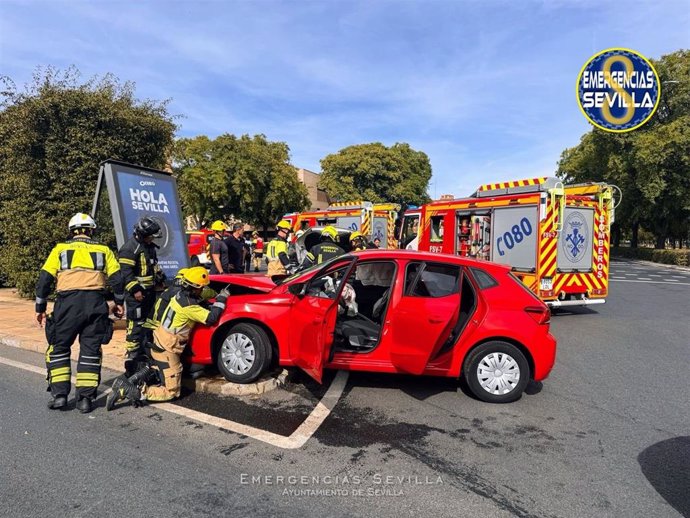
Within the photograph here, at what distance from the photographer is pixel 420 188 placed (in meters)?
48.9

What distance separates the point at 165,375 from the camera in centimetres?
455

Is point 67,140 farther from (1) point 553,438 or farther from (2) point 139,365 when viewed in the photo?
(1) point 553,438

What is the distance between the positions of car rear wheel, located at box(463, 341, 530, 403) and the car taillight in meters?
0.37

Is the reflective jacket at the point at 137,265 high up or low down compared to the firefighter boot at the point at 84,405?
up

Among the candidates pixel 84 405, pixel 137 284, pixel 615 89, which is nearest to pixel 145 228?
pixel 137 284

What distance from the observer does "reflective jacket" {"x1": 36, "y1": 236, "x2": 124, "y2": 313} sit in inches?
170

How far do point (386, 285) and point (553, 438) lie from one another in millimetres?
2724

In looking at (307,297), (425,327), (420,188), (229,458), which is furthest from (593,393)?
(420,188)

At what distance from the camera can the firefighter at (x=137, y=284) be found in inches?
197

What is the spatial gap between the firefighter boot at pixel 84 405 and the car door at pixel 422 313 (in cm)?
281

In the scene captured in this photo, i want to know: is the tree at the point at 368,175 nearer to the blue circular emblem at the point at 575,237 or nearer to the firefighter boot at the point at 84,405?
the blue circular emblem at the point at 575,237

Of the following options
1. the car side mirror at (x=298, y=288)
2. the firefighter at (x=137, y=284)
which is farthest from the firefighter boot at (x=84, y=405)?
the car side mirror at (x=298, y=288)

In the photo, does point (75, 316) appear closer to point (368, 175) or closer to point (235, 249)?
point (235, 249)

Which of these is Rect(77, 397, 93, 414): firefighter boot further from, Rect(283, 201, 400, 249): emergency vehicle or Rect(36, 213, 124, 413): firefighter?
Rect(283, 201, 400, 249): emergency vehicle
